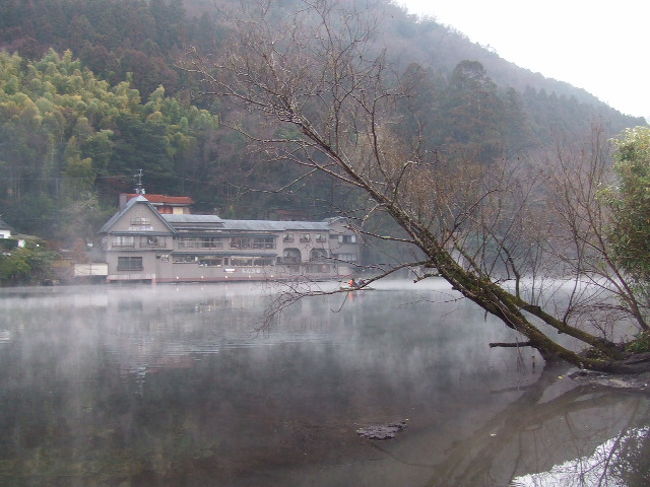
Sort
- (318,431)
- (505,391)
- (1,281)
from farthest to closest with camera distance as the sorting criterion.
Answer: (1,281), (505,391), (318,431)

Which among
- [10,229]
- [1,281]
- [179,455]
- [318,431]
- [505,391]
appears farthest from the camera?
[10,229]

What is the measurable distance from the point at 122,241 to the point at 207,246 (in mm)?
5001

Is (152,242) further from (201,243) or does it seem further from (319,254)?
(319,254)

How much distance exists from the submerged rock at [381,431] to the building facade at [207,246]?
1075 inches

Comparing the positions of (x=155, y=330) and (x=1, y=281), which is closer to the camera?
(x=155, y=330)

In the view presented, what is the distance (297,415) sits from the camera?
21.6 feet

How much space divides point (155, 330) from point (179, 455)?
795 centimetres

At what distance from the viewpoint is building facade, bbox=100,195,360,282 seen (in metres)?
34.6

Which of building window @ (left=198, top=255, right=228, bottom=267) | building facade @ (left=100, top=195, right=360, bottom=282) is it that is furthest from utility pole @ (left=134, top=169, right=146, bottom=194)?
building window @ (left=198, top=255, right=228, bottom=267)

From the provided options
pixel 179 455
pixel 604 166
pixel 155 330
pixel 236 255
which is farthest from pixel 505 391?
pixel 236 255

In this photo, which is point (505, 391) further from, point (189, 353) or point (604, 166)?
point (189, 353)

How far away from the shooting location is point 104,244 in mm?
34719

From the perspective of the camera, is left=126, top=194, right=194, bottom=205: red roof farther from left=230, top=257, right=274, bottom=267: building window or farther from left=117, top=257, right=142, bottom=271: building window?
left=230, top=257, right=274, bottom=267: building window

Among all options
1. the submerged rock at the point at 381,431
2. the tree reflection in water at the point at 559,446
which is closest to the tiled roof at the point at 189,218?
the tree reflection in water at the point at 559,446
